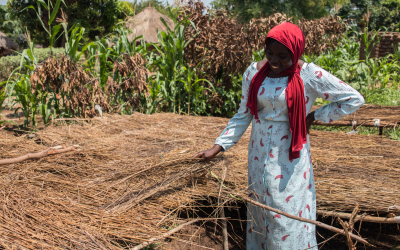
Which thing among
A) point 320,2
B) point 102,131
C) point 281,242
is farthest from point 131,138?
A: point 320,2

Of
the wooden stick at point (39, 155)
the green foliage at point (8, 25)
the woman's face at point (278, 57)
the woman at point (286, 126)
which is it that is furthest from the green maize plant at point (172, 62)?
the green foliage at point (8, 25)

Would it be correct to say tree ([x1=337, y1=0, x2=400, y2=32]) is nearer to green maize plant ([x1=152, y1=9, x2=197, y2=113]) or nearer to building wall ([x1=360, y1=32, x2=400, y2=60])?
building wall ([x1=360, y1=32, x2=400, y2=60])

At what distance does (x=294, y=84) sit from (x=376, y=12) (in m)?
21.8

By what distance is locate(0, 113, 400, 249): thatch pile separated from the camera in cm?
150

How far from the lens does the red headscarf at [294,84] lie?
132cm

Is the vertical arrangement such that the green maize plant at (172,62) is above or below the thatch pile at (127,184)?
above


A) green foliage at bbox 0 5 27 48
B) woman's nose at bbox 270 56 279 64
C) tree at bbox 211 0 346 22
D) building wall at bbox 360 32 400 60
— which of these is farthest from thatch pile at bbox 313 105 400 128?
green foliage at bbox 0 5 27 48

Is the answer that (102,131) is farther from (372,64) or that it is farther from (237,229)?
(372,64)

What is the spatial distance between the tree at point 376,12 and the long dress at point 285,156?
19.6 metres

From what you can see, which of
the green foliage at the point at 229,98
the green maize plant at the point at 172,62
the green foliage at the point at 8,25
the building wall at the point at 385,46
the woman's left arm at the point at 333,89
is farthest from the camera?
the green foliage at the point at 8,25

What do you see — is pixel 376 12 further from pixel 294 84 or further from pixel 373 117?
pixel 294 84

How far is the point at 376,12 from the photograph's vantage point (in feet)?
61.6

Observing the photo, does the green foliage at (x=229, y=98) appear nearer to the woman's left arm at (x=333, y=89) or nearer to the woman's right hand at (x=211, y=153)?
the woman's right hand at (x=211, y=153)

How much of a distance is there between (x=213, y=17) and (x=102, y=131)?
8.64ft
